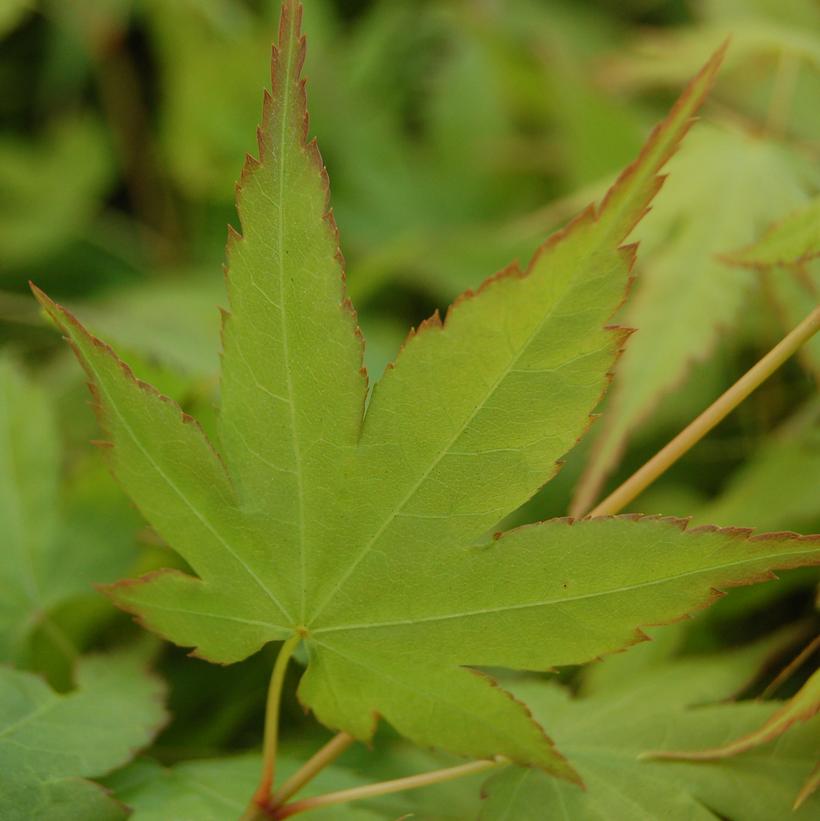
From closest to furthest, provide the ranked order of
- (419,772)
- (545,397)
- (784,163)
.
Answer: (545,397)
(419,772)
(784,163)

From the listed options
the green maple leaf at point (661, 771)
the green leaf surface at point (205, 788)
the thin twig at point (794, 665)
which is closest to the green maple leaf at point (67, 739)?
the green leaf surface at point (205, 788)

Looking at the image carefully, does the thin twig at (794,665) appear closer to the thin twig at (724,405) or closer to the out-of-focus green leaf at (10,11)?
the thin twig at (724,405)

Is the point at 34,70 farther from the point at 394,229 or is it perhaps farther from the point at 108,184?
the point at 394,229

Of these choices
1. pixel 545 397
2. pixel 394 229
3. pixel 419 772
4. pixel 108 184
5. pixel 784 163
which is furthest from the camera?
pixel 108 184

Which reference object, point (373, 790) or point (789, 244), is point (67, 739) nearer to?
point (373, 790)

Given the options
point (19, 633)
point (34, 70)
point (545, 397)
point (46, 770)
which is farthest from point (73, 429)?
point (34, 70)
